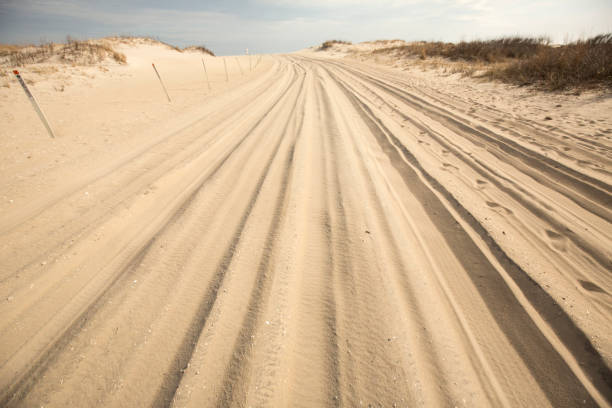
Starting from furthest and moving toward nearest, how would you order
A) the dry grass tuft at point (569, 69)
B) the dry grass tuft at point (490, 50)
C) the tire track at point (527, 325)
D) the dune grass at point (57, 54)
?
1. the dry grass tuft at point (490, 50)
2. the dune grass at point (57, 54)
3. the dry grass tuft at point (569, 69)
4. the tire track at point (527, 325)

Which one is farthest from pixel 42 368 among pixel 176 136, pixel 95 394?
pixel 176 136

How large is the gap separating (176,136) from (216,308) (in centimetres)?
375

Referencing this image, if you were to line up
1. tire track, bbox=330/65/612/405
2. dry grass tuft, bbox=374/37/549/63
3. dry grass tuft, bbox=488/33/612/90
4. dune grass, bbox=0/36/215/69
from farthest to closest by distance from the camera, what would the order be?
dry grass tuft, bbox=374/37/549/63 → dune grass, bbox=0/36/215/69 → dry grass tuft, bbox=488/33/612/90 → tire track, bbox=330/65/612/405

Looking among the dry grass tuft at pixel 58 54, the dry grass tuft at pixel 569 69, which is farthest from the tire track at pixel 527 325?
the dry grass tuft at pixel 58 54

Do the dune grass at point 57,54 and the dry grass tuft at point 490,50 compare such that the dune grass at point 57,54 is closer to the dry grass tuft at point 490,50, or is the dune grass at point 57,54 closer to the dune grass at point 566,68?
the dune grass at point 566,68

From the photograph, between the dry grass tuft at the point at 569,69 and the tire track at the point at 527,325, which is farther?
the dry grass tuft at the point at 569,69

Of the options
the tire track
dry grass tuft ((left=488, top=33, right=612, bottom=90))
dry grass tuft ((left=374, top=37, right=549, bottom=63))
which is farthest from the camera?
dry grass tuft ((left=374, top=37, right=549, bottom=63))

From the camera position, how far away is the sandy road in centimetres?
117

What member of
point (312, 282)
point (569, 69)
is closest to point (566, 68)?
point (569, 69)

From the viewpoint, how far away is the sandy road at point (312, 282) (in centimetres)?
117

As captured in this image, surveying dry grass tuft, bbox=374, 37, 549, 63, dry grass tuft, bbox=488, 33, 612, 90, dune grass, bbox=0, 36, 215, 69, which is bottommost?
dry grass tuft, bbox=488, 33, 612, 90

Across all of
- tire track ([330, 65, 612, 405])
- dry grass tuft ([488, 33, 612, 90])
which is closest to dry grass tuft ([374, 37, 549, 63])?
dry grass tuft ([488, 33, 612, 90])

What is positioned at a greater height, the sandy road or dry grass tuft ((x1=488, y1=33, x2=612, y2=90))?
dry grass tuft ((x1=488, y1=33, x2=612, y2=90))

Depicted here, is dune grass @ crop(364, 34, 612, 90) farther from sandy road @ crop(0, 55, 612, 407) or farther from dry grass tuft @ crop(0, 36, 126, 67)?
dry grass tuft @ crop(0, 36, 126, 67)
